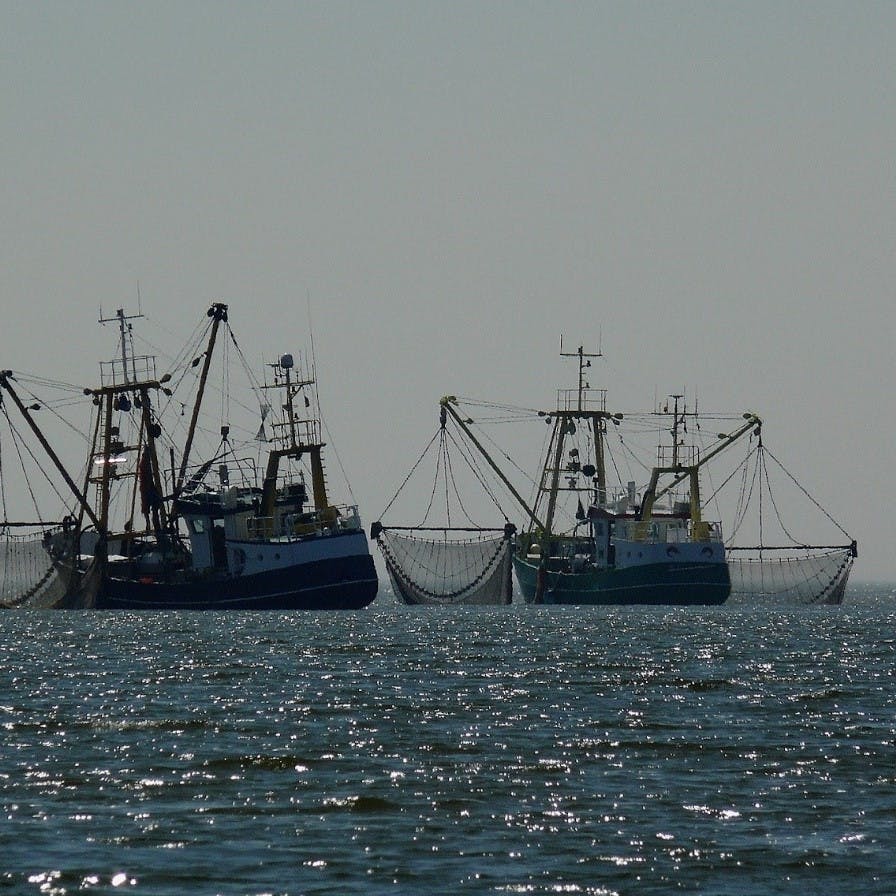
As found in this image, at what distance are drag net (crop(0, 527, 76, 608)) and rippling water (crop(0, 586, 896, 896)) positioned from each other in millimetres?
58616

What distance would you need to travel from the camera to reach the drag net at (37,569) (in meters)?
126

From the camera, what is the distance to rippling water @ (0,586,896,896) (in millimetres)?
26062

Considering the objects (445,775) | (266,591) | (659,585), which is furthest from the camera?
(659,585)

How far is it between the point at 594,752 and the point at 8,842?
1422 centimetres

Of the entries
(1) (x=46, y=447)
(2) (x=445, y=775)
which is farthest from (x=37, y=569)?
(2) (x=445, y=775)

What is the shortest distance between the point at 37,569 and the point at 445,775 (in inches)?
4023

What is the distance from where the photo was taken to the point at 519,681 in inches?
2286

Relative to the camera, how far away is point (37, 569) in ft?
436

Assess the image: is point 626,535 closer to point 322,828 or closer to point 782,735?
point 782,735

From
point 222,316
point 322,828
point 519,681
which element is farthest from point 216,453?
point 322,828

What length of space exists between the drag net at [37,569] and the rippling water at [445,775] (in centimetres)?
5862

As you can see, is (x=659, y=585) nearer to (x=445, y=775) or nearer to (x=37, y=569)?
(x=37, y=569)

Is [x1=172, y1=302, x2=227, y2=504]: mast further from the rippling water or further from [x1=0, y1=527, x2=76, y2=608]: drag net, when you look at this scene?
the rippling water

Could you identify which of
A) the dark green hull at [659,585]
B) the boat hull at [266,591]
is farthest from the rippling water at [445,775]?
the dark green hull at [659,585]
